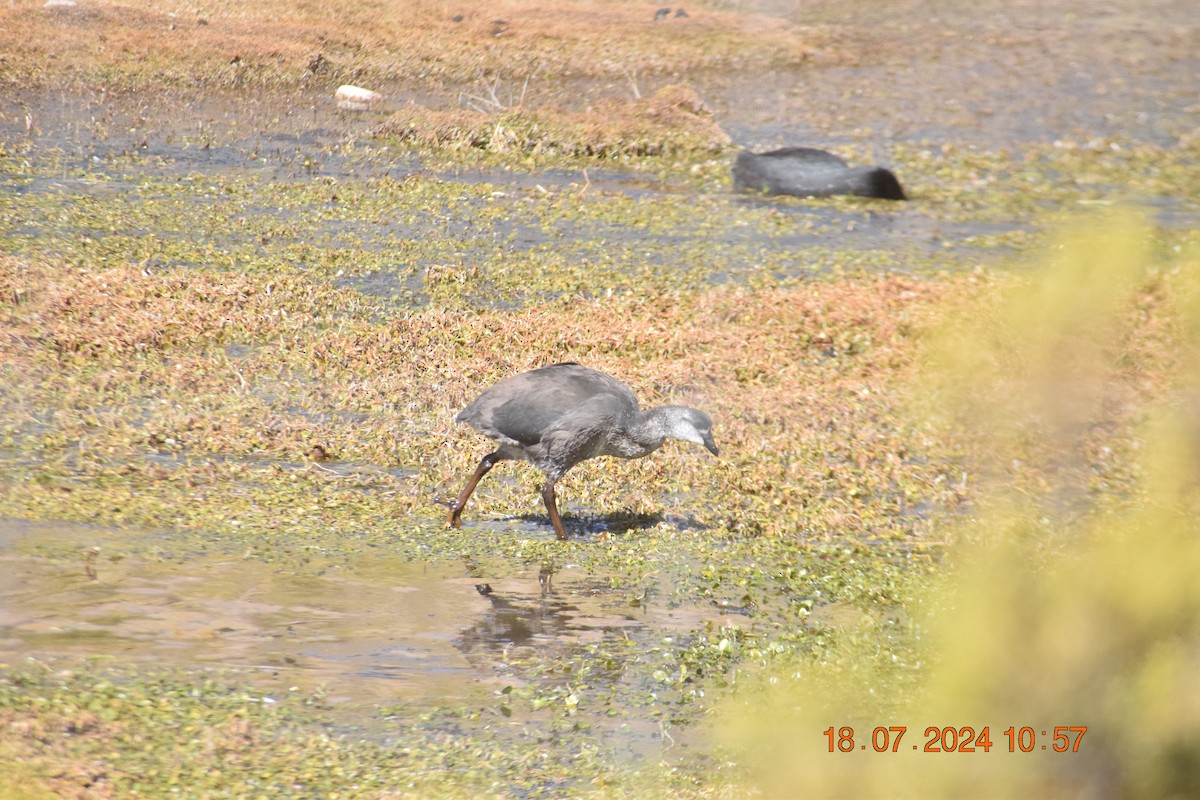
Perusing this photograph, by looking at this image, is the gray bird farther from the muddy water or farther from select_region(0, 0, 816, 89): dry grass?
select_region(0, 0, 816, 89): dry grass

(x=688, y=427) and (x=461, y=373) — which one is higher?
(x=688, y=427)

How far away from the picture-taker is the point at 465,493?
1195 centimetres

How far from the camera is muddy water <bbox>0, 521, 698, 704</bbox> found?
28.7ft

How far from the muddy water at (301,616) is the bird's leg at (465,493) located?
877 millimetres

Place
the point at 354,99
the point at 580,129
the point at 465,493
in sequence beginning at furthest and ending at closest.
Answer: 1. the point at 354,99
2. the point at 580,129
3. the point at 465,493

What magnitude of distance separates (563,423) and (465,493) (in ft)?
3.43

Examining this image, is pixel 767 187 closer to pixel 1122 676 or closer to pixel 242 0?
pixel 242 0

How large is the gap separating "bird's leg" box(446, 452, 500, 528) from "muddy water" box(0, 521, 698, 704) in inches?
34.5

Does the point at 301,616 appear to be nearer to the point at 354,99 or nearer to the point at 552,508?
the point at 552,508

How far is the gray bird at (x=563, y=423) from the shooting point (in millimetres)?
11711

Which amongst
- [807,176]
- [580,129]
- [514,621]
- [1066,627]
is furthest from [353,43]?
[1066,627]
